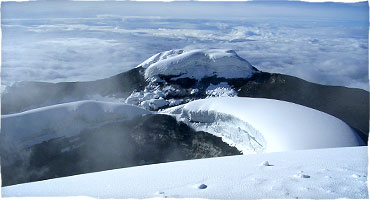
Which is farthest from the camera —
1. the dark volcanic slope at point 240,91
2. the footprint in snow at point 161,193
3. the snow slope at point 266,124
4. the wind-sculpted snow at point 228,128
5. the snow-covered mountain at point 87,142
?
the dark volcanic slope at point 240,91

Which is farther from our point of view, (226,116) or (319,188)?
(226,116)

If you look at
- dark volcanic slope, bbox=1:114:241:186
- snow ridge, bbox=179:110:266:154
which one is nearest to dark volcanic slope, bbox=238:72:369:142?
snow ridge, bbox=179:110:266:154

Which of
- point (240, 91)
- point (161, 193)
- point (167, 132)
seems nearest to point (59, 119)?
point (167, 132)

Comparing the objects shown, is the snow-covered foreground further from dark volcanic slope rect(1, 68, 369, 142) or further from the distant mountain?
the distant mountain

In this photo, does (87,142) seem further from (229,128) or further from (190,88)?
(190,88)

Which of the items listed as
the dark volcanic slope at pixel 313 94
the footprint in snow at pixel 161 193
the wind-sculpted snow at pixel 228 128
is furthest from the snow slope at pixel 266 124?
the dark volcanic slope at pixel 313 94

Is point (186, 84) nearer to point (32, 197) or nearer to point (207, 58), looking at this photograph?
point (207, 58)

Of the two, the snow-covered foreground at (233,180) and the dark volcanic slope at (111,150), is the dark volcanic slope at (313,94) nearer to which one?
the dark volcanic slope at (111,150)

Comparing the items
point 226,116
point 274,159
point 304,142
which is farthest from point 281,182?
point 226,116
